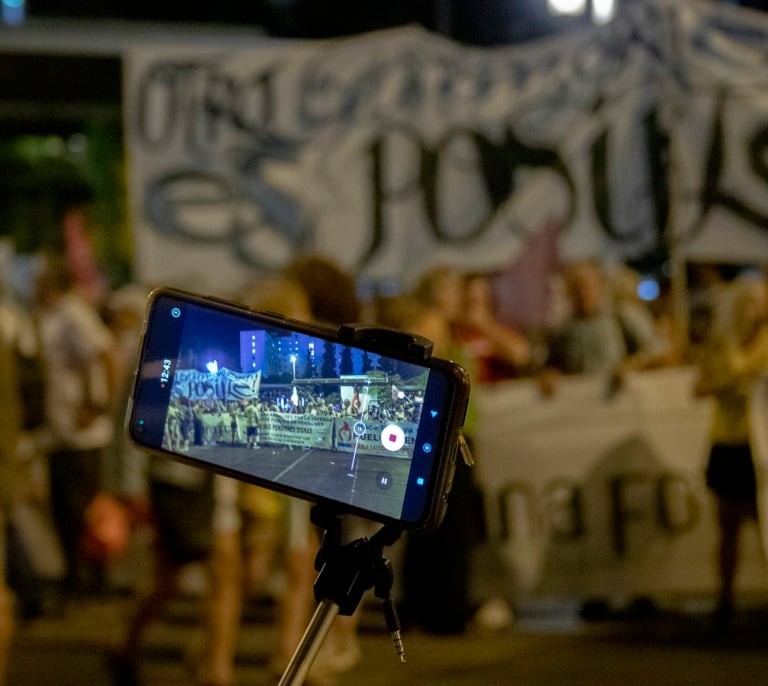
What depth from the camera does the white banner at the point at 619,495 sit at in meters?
5.62

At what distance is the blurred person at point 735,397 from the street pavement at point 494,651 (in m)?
0.53

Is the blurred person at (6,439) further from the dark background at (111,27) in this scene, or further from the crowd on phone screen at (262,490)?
the dark background at (111,27)

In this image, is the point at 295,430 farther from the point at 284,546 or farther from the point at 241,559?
the point at 241,559

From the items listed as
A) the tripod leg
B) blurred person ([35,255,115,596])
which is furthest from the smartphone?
blurred person ([35,255,115,596])

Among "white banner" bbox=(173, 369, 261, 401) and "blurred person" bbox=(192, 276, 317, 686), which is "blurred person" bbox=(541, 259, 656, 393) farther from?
"white banner" bbox=(173, 369, 261, 401)

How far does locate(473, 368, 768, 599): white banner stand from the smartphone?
165 inches

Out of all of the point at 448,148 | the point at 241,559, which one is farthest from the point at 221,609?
the point at 448,148

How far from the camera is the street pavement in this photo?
478cm

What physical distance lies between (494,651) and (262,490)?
1490mm

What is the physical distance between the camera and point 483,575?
584 centimetres

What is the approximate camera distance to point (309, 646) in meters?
1.52

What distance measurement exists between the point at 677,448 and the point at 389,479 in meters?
4.37

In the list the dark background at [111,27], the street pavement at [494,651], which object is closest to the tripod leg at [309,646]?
the street pavement at [494,651]

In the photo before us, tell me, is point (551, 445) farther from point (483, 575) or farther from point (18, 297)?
point (18, 297)
